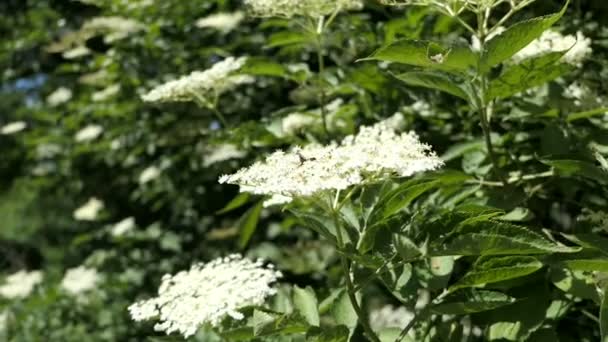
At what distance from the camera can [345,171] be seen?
1.28 meters

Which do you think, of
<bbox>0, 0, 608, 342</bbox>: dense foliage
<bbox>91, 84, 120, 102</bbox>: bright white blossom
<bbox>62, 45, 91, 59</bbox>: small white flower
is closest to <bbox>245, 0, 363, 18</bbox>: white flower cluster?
<bbox>0, 0, 608, 342</bbox>: dense foliage

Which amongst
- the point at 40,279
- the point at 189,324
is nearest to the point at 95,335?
the point at 40,279

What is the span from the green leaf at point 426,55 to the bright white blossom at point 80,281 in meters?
3.44

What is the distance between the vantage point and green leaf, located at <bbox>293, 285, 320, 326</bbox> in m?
1.54

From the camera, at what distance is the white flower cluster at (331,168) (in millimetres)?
1245

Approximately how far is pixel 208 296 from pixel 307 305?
0.20 metres

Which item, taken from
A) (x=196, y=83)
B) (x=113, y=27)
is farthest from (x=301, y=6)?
(x=113, y=27)

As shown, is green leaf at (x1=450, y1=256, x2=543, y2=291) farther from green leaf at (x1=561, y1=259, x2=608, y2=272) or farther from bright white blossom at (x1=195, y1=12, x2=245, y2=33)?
bright white blossom at (x1=195, y1=12, x2=245, y2=33)

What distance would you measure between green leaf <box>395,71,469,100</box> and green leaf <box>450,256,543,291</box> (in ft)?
1.19

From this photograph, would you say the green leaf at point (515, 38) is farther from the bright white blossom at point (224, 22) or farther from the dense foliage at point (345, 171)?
the bright white blossom at point (224, 22)

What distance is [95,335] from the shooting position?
4262mm

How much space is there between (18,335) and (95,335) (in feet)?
1.50

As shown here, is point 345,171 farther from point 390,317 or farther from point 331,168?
point 390,317

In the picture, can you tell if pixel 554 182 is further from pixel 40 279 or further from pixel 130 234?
pixel 40 279
